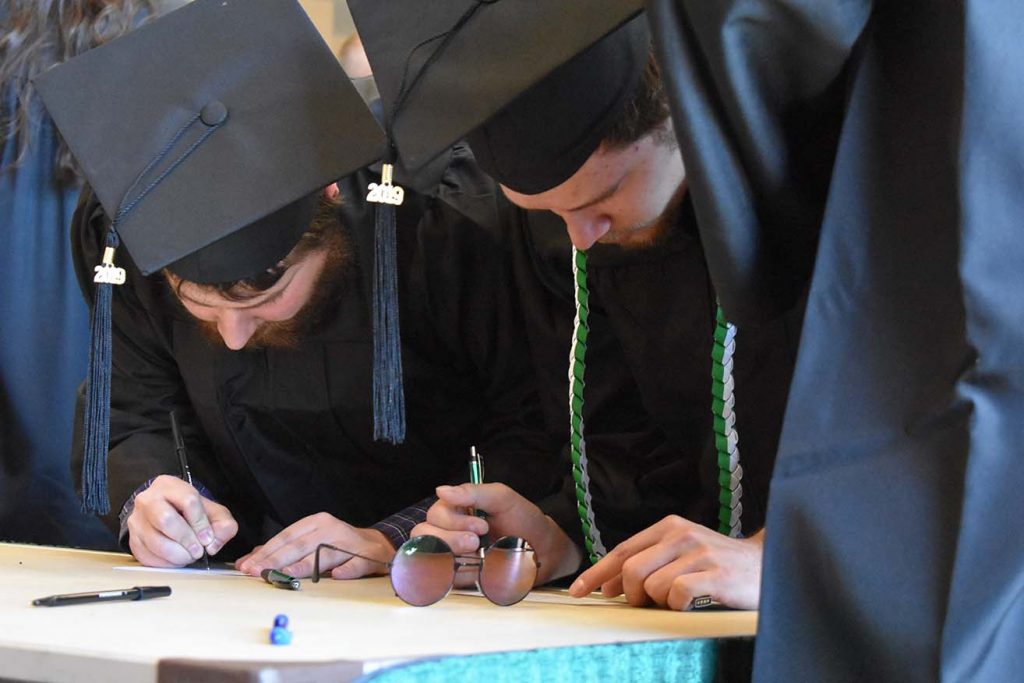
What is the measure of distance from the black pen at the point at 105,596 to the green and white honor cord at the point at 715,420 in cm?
66

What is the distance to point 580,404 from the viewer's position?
6.19 feet

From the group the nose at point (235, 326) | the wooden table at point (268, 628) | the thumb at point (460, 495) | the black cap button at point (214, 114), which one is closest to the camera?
the wooden table at point (268, 628)

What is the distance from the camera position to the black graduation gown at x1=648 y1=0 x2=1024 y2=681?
0.93 m

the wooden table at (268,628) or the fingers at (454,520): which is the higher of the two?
the fingers at (454,520)

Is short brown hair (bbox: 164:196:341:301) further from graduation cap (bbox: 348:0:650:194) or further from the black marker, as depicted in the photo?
the black marker

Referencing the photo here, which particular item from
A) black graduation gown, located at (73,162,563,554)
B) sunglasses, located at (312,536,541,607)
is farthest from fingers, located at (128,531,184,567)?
sunglasses, located at (312,536,541,607)

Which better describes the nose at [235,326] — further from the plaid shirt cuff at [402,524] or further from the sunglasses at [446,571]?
the sunglasses at [446,571]

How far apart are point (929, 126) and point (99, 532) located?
2.33 metres

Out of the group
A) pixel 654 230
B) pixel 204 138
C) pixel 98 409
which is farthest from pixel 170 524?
pixel 654 230

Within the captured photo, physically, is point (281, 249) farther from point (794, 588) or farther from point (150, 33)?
point (794, 588)

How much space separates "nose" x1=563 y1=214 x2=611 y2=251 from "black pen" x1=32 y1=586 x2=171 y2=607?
68 centimetres

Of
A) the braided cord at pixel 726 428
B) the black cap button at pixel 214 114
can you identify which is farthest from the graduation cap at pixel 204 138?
the braided cord at pixel 726 428

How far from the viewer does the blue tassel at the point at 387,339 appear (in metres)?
1.87

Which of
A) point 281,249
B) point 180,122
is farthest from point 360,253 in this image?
point 180,122
